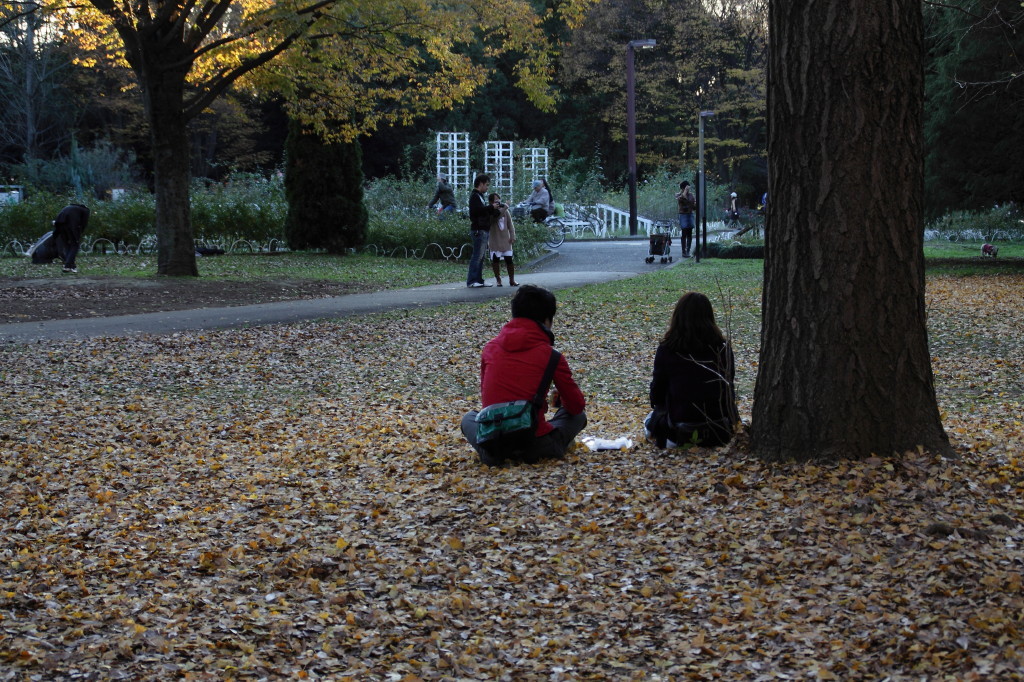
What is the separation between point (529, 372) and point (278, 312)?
8772 mm

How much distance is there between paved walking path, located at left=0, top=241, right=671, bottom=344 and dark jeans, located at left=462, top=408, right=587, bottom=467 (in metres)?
7.06

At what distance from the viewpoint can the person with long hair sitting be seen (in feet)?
19.4

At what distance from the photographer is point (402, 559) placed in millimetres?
4672

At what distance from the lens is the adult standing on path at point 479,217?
1673cm

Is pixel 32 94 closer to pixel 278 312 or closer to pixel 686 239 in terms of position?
pixel 686 239

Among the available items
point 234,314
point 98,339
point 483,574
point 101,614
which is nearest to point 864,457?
point 483,574

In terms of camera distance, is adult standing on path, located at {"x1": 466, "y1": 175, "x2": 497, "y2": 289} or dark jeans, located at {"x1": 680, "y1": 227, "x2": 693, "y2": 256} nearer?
adult standing on path, located at {"x1": 466, "y1": 175, "x2": 497, "y2": 289}

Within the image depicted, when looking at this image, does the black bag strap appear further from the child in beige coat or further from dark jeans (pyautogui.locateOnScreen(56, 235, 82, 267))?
dark jeans (pyautogui.locateOnScreen(56, 235, 82, 267))

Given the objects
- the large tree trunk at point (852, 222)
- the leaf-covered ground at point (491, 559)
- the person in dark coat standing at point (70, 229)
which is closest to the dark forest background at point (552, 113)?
the person in dark coat standing at point (70, 229)

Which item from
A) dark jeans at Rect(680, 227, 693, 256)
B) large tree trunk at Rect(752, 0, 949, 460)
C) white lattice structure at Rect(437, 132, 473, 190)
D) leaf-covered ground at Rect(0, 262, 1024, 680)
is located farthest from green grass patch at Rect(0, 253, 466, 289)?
large tree trunk at Rect(752, 0, 949, 460)

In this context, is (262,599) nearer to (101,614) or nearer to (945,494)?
(101,614)

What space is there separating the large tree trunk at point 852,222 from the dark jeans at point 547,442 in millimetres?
1535

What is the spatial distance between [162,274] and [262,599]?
14362 mm

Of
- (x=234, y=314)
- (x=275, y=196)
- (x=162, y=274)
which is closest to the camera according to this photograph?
(x=234, y=314)
